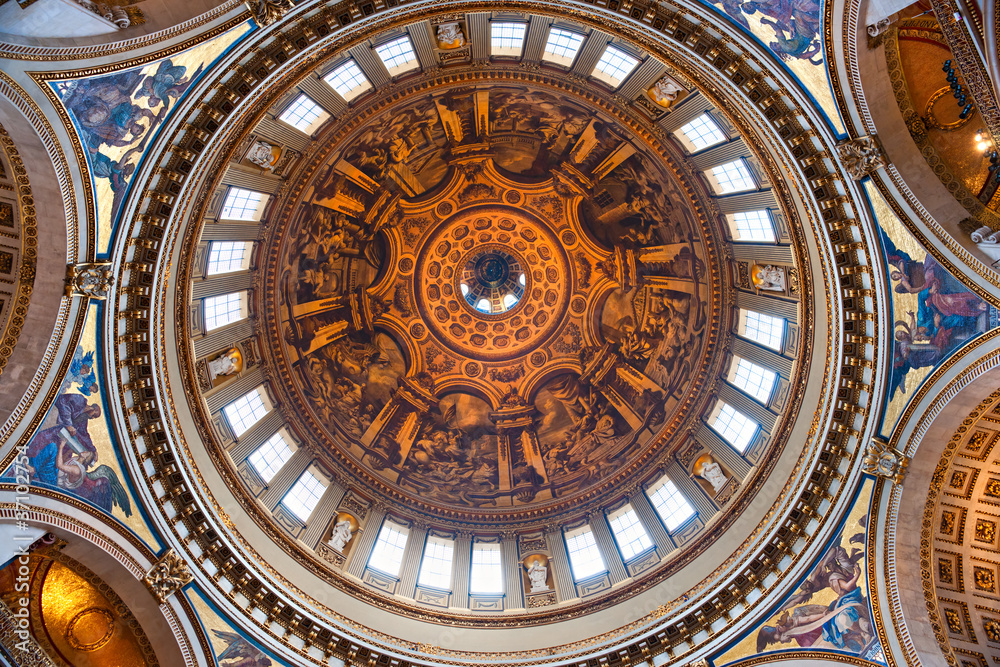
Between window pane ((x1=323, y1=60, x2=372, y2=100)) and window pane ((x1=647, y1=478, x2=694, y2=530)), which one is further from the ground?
window pane ((x1=323, y1=60, x2=372, y2=100))

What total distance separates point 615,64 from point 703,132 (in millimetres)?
3835

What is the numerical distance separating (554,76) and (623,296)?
35.1 ft

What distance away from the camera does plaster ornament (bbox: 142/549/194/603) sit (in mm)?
14703

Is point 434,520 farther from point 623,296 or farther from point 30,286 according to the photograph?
point 30,286

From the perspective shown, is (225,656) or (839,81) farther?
(225,656)

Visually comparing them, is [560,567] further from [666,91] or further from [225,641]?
[666,91]

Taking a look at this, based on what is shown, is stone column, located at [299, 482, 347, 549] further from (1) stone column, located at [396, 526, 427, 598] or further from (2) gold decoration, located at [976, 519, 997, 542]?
(2) gold decoration, located at [976, 519, 997, 542]

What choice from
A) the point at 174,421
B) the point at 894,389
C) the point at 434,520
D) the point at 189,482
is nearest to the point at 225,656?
the point at 189,482

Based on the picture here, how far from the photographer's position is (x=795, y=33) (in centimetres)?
1283

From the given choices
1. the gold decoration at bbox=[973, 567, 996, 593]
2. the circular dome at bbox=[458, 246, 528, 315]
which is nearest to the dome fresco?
the gold decoration at bbox=[973, 567, 996, 593]

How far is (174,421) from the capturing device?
16.2 m

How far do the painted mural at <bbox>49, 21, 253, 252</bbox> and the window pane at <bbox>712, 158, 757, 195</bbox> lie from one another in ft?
50.1

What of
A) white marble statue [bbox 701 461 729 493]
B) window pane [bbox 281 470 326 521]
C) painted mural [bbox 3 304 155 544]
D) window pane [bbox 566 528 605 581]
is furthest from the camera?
window pane [bbox 566 528 605 581]

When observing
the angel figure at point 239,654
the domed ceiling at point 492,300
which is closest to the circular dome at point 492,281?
the domed ceiling at point 492,300
